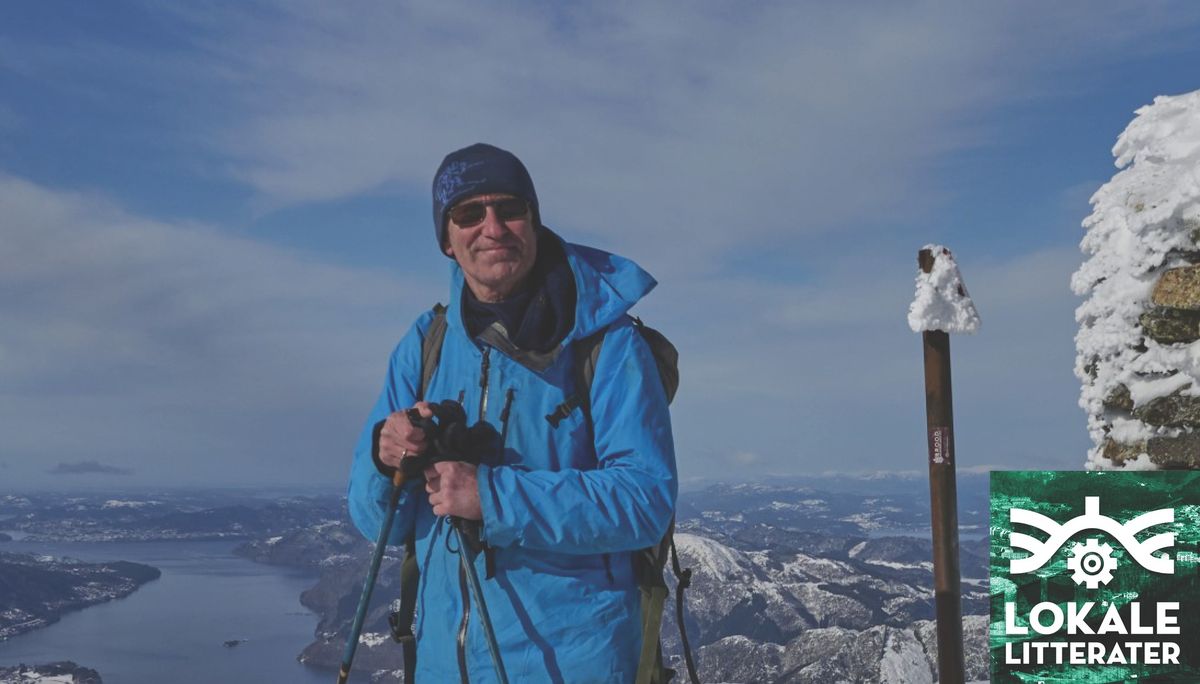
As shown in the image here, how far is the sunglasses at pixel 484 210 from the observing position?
8.61ft

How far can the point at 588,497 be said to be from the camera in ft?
7.59

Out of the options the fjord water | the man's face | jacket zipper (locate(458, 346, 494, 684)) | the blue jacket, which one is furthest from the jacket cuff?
the fjord water

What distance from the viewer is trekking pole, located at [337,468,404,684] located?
8.37 ft

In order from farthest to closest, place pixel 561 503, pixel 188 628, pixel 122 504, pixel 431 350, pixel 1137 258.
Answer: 1. pixel 122 504
2. pixel 188 628
3. pixel 1137 258
4. pixel 431 350
5. pixel 561 503

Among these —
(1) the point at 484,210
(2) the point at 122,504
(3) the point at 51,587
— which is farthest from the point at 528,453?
(2) the point at 122,504

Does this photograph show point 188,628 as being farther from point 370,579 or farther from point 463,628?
point 463,628

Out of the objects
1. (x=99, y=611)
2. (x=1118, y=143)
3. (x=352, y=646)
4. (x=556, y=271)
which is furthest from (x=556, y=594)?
(x=99, y=611)

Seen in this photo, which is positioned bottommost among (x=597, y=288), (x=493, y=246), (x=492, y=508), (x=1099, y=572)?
(x=1099, y=572)

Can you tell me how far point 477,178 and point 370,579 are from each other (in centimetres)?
113

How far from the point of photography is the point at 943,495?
5789mm

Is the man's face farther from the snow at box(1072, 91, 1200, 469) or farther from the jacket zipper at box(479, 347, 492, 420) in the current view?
the snow at box(1072, 91, 1200, 469)

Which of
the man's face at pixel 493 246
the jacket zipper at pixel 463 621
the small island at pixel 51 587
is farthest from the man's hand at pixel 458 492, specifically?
the small island at pixel 51 587

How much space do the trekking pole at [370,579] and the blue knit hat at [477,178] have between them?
74cm

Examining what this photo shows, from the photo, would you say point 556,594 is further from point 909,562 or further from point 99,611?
point 99,611
